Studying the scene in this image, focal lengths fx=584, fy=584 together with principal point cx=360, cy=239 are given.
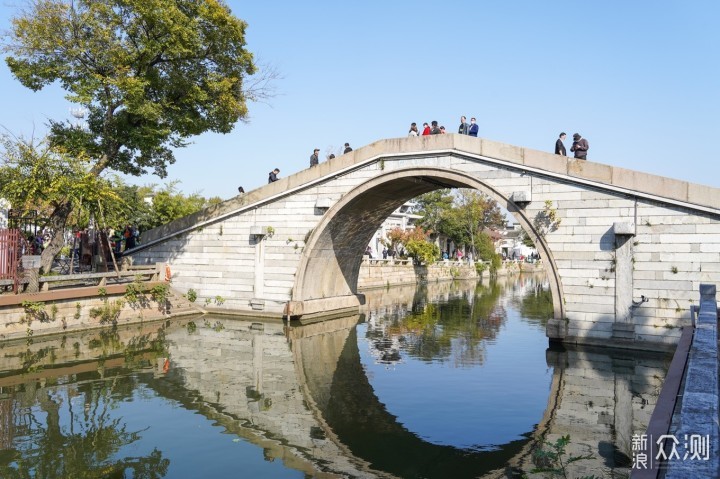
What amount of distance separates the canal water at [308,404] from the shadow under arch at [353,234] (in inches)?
104

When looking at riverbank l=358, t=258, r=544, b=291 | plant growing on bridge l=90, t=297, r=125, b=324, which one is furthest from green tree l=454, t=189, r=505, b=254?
plant growing on bridge l=90, t=297, r=125, b=324

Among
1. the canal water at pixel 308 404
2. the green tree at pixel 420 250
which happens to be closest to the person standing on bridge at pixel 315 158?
the canal water at pixel 308 404

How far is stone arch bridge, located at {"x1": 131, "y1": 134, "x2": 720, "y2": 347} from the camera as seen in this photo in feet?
47.2

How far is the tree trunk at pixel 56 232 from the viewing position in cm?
1800

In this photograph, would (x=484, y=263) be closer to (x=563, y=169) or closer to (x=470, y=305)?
(x=470, y=305)

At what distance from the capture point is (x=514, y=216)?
661 inches

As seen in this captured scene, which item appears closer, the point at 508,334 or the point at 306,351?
the point at 306,351

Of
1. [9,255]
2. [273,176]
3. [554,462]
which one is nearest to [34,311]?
[9,255]

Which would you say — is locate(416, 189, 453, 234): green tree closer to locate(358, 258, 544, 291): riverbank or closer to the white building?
the white building

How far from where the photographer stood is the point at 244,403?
428 inches

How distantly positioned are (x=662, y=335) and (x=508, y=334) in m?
5.74

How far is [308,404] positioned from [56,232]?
11.7m

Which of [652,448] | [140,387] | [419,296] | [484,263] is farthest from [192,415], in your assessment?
[484,263]

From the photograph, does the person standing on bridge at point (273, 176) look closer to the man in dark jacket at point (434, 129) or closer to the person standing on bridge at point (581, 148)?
the man in dark jacket at point (434, 129)
